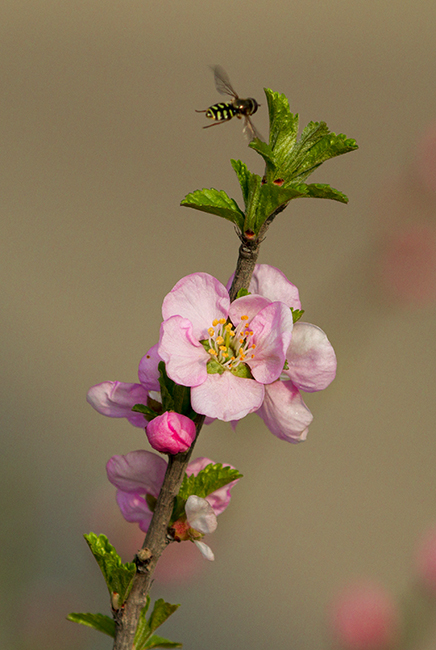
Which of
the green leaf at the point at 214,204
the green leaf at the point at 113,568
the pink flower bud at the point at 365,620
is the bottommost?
the pink flower bud at the point at 365,620

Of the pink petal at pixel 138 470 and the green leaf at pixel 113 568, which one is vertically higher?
the pink petal at pixel 138 470

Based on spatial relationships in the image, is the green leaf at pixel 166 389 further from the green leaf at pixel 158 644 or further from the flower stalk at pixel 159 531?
the green leaf at pixel 158 644

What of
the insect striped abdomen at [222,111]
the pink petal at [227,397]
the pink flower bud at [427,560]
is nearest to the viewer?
the pink petal at [227,397]

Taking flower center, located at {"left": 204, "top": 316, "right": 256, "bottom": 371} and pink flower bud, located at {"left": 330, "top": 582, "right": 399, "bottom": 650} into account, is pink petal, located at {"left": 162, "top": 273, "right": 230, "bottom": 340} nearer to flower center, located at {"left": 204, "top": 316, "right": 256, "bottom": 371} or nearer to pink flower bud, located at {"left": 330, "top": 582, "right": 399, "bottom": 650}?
flower center, located at {"left": 204, "top": 316, "right": 256, "bottom": 371}

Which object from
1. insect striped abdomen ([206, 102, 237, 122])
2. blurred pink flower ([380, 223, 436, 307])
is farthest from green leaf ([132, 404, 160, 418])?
blurred pink flower ([380, 223, 436, 307])

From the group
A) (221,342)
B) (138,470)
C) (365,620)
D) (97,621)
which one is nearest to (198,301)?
(221,342)

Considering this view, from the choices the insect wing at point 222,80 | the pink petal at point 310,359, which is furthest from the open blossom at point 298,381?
the insect wing at point 222,80
